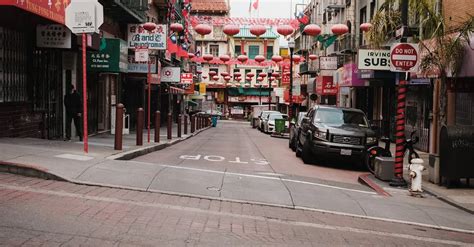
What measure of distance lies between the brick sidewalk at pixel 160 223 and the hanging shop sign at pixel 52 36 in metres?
6.93

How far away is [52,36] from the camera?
15.3 metres

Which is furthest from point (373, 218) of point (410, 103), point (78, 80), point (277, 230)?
point (410, 103)

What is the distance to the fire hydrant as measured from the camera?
10922 mm

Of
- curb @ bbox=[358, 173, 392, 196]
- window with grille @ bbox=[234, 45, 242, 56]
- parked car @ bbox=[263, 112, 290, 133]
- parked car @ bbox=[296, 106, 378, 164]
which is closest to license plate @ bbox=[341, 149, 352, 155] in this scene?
parked car @ bbox=[296, 106, 378, 164]

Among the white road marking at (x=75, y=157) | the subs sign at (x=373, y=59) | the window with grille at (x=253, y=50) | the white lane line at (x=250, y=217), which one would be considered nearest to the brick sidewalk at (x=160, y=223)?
the white lane line at (x=250, y=217)

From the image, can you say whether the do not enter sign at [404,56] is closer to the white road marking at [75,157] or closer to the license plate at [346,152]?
the license plate at [346,152]

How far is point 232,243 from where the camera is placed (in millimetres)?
6363

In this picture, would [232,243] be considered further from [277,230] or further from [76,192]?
[76,192]

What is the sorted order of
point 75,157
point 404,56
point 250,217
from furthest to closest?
1. point 404,56
2. point 75,157
3. point 250,217

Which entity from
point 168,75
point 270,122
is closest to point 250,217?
point 168,75

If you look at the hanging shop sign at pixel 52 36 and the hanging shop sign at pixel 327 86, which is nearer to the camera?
the hanging shop sign at pixel 52 36

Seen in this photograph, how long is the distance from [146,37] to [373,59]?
1044 cm

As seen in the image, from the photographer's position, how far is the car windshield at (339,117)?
1708cm

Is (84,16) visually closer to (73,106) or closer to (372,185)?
(73,106)
